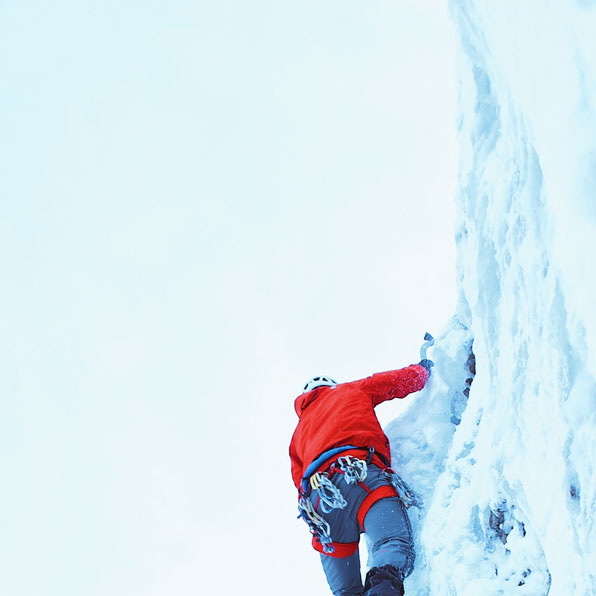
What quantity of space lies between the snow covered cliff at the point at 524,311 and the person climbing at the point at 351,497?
266 mm

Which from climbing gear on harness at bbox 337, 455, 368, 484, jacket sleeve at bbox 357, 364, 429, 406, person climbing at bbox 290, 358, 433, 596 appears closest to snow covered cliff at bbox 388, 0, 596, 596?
person climbing at bbox 290, 358, 433, 596

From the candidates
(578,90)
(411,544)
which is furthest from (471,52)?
(411,544)

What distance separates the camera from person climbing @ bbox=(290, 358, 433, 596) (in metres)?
3.72

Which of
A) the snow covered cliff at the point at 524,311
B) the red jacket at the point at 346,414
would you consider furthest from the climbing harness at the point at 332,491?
the snow covered cliff at the point at 524,311

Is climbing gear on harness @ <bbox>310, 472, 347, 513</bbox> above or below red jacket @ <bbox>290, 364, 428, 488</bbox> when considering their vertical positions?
below

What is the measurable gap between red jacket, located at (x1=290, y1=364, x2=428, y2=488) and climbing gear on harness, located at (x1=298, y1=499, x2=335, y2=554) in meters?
0.37

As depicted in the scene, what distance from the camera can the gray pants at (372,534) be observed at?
3.65m

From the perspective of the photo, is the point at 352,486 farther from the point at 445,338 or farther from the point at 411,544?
the point at 445,338

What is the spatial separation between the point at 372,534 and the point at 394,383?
1.40 m

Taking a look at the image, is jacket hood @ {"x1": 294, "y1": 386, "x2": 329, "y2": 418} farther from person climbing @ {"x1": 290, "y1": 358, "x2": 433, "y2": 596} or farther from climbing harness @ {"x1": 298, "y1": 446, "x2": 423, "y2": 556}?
climbing harness @ {"x1": 298, "y1": 446, "x2": 423, "y2": 556}

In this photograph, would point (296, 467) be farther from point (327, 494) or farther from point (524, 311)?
point (524, 311)

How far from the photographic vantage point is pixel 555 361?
211 cm

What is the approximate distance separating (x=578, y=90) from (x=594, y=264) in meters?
0.51

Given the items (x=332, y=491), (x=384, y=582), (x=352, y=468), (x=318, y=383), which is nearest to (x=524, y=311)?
(x=384, y=582)
